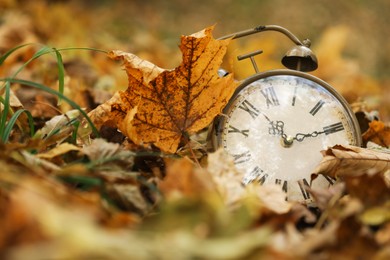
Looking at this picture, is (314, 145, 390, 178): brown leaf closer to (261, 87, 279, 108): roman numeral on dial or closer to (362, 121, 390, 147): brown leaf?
(261, 87, 279, 108): roman numeral on dial

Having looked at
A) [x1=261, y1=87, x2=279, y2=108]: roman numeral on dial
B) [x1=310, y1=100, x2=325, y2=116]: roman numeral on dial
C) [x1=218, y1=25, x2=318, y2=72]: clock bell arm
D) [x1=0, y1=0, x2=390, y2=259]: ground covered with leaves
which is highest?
[x1=218, y1=25, x2=318, y2=72]: clock bell arm

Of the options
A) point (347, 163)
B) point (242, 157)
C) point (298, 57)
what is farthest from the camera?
point (298, 57)

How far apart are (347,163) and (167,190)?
58 cm

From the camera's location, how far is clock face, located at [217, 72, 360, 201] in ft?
5.30

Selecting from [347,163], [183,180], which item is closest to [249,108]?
[347,163]

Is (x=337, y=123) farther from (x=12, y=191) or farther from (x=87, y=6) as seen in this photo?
(x=87, y=6)

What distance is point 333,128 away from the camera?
1.68 metres

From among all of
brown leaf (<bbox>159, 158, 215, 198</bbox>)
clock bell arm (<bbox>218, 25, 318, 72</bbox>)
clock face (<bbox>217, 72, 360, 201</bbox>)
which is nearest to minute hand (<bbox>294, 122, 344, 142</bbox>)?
clock face (<bbox>217, 72, 360, 201</bbox>)

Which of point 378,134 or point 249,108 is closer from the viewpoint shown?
point 249,108

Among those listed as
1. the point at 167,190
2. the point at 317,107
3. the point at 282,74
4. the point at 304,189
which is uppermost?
the point at 282,74

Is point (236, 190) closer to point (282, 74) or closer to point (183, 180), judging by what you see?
point (183, 180)

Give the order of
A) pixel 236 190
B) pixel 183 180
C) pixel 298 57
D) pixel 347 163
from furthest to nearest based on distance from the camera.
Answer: pixel 298 57, pixel 347 163, pixel 236 190, pixel 183 180

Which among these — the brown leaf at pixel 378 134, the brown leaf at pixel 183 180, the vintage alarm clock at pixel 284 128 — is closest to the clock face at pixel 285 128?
the vintage alarm clock at pixel 284 128

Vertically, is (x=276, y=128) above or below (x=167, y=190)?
above
